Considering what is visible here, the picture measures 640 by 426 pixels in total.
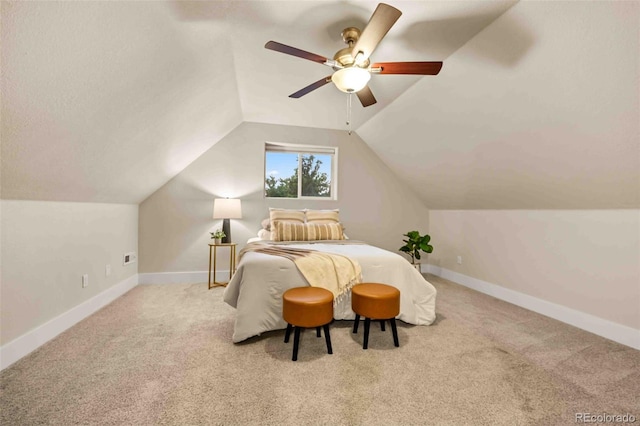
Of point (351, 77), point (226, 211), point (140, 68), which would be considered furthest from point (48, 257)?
point (351, 77)

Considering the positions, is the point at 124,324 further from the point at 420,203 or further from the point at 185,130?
the point at 420,203

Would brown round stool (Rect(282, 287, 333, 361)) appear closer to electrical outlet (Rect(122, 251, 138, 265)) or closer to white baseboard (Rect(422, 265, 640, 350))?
white baseboard (Rect(422, 265, 640, 350))

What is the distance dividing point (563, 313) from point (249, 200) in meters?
3.86

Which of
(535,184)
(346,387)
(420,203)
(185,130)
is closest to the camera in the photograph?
(346,387)

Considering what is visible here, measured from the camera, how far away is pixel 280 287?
224cm

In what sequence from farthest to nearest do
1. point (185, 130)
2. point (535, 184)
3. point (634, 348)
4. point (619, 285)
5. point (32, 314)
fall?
point (185, 130) → point (535, 184) → point (619, 285) → point (634, 348) → point (32, 314)

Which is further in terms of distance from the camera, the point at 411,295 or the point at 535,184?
the point at 535,184

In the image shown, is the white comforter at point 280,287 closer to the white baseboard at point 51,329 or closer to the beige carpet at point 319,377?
the beige carpet at point 319,377

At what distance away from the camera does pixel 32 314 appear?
1.93 meters

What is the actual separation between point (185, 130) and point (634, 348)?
4374mm

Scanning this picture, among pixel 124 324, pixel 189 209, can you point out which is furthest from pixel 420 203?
pixel 124 324

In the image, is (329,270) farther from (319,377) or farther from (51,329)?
(51,329)

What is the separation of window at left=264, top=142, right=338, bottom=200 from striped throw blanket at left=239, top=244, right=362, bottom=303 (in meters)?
2.09

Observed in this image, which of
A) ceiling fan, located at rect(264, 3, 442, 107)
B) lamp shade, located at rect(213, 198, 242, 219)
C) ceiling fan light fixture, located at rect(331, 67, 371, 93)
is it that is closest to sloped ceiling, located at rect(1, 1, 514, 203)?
ceiling fan, located at rect(264, 3, 442, 107)
